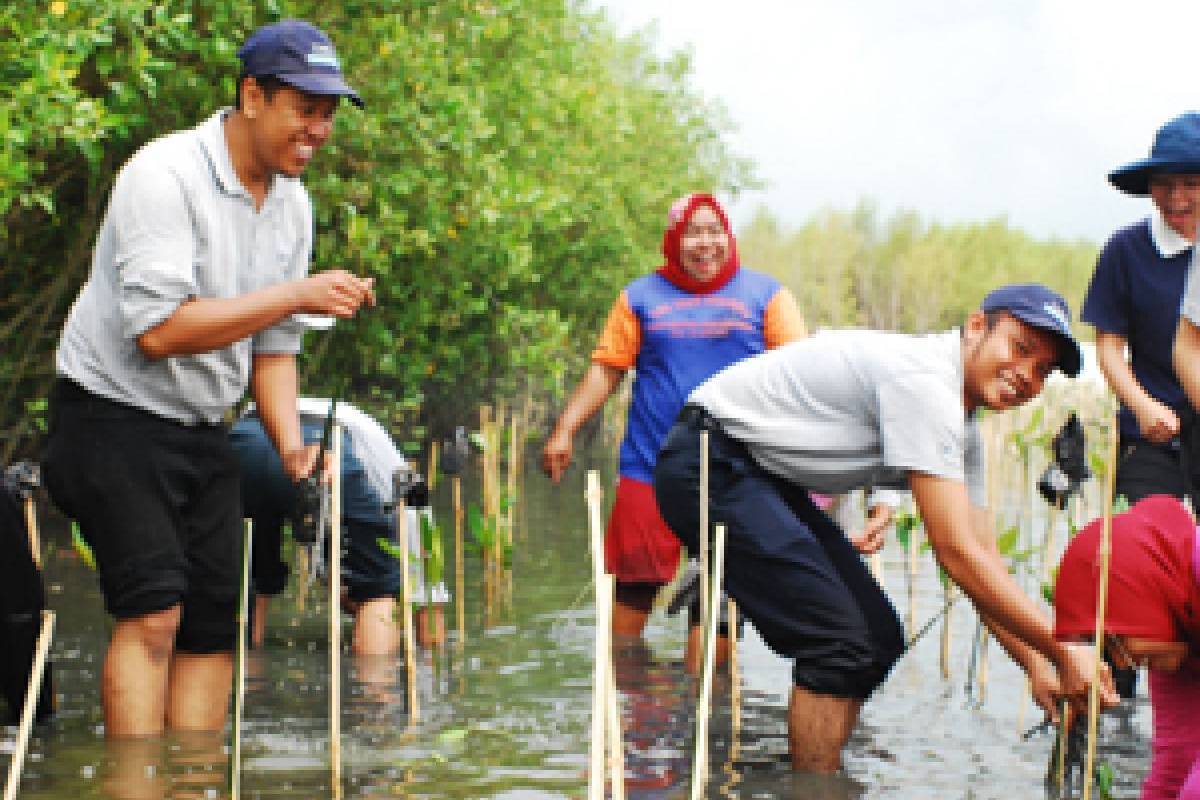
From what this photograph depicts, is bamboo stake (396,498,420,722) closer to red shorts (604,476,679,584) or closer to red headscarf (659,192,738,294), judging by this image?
red shorts (604,476,679,584)

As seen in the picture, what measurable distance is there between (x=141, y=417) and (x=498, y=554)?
16.1 feet

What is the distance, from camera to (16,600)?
4957 mm

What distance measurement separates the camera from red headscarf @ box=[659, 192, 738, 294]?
284 inches

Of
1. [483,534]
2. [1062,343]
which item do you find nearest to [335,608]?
[1062,343]

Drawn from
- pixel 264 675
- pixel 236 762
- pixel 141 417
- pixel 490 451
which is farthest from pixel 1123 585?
pixel 490 451

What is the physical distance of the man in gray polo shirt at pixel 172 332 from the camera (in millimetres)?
4445

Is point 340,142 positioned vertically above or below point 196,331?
above

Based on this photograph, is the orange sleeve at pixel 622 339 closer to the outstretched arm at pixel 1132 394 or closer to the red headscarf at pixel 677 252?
the red headscarf at pixel 677 252

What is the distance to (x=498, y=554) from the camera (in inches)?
371

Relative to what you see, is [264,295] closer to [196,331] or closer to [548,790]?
[196,331]

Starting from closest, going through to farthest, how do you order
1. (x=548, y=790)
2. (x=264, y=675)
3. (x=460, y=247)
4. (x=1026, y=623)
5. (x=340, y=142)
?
(x=1026, y=623) < (x=548, y=790) < (x=264, y=675) < (x=340, y=142) < (x=460, y=247)

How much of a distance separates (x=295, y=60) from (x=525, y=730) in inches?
113

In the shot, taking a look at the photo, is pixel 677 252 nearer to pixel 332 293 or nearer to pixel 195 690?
pixel 332 293

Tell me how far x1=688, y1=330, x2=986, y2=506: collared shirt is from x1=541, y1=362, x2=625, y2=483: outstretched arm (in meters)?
2.14
